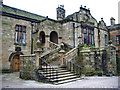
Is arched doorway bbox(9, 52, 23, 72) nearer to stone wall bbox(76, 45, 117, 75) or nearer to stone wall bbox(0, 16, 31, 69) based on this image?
stone wall bbox(0, 16, 31, 69)

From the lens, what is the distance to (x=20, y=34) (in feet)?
52.0

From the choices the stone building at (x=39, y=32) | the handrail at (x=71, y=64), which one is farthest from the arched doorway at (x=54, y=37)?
the handrail at (x=71, y=64)

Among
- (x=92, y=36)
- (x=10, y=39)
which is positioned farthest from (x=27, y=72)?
(x=92, y=36)

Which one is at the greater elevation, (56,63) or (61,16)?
(61,16)

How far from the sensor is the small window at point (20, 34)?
1557 centimetres

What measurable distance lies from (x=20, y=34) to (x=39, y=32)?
7.74 feet

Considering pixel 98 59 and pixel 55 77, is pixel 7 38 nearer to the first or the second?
A: pixel 55 77

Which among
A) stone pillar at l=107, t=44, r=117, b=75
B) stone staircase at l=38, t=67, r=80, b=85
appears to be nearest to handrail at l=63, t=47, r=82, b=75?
stone staircase at l=38, t=67, r=80, b=85

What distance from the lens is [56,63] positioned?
13.2 m

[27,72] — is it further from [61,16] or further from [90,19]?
[90,19]

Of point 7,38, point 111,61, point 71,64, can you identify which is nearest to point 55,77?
point 71,64

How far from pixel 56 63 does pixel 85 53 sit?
10.8ft

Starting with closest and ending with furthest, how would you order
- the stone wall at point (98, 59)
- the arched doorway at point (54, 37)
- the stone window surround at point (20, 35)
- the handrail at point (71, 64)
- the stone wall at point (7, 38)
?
the handrail at point (71, 64)
the stone wall at point (98, 59)
the stone wall at point (7, 38)
the stone window surround at point (20, 35)
the arched doorway at point (54, 37)

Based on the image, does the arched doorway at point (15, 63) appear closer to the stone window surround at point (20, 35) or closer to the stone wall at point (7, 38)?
the stone wall at point (7, 38)
